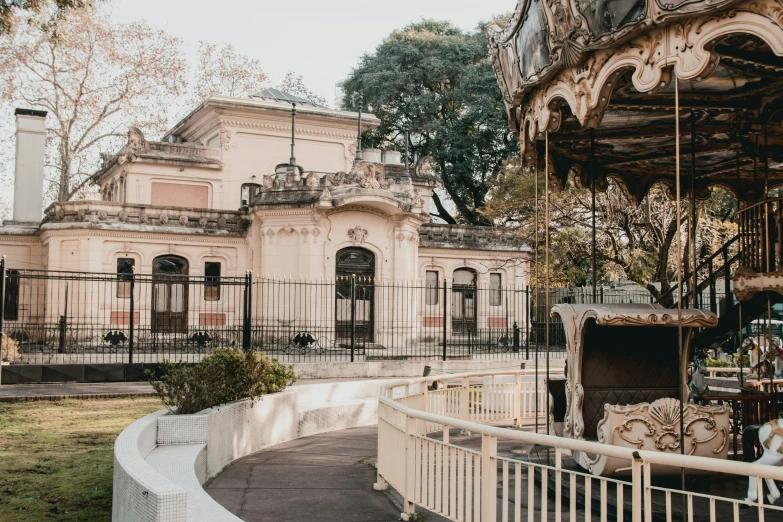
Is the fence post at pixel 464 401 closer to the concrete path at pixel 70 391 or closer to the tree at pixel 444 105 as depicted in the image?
the concrete path at pixel 70 391

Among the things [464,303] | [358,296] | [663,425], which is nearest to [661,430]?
[663,425]

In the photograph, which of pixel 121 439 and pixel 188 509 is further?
pixel 121 439

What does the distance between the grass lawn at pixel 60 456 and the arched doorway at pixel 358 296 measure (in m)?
13.1

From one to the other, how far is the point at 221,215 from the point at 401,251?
305 inches

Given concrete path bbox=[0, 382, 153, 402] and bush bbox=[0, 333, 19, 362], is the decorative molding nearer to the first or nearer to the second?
bush bbox=[0, 333, 19, 362]

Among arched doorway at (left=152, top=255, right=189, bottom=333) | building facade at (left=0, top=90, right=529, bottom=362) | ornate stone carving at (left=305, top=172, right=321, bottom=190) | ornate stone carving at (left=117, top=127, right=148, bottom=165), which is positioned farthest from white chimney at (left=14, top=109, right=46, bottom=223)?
ornate stone carving at (left=305, top=172, right=321, bottom=190)

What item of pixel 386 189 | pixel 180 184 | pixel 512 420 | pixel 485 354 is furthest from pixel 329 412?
pixel 180 184

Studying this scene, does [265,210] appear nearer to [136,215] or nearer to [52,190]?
[136,215]

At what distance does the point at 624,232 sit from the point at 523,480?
17166 millimetres

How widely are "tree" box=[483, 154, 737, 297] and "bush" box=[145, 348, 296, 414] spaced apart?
12.1 metres

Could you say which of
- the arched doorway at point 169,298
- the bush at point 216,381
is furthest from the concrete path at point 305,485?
the arched doorway at point 169,298

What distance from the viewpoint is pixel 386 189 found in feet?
98.5

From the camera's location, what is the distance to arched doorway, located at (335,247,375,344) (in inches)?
1187

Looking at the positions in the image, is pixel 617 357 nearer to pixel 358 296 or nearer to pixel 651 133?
pixel 651 133
